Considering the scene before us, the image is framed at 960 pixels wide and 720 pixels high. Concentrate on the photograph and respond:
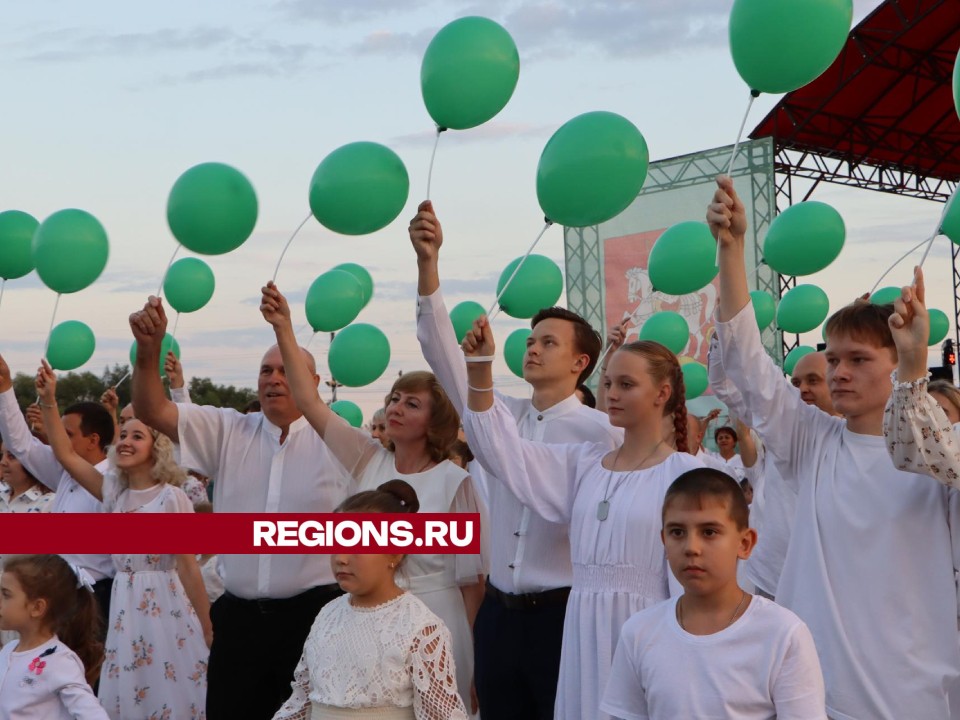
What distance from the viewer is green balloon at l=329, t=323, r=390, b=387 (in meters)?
5.47

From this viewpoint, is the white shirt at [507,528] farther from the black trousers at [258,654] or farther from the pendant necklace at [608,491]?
the black trousers at [258,654]

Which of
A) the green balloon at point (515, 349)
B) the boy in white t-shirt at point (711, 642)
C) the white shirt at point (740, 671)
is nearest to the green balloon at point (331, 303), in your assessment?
the green balloon at point (515, 349)

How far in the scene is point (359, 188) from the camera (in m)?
Result: 3.96

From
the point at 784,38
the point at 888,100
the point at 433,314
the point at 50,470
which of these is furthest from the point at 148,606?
the point at 888,100

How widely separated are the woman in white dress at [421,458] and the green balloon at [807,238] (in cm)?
165

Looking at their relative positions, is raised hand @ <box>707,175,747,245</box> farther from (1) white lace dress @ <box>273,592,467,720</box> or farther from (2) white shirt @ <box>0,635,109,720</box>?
(2) white shirt @ <box>0,635,109,720</box>

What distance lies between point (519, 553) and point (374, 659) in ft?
1.92

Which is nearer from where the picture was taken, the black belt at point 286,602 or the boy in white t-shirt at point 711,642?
the boy in white t-shirt at point 711,642

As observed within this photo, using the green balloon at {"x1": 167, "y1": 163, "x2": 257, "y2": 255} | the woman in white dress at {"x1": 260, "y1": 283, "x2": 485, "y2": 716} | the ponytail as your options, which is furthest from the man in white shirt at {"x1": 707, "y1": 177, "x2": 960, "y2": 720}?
the ponytail

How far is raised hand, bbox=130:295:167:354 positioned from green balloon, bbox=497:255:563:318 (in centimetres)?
165

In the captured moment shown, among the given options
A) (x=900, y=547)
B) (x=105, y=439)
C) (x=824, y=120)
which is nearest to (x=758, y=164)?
(x=824, y=120)

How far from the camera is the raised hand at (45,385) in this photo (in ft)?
16.3

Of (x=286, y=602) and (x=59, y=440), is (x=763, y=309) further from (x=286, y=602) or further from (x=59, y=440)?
(x=59, y=440)

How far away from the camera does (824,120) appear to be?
14.2 metres
